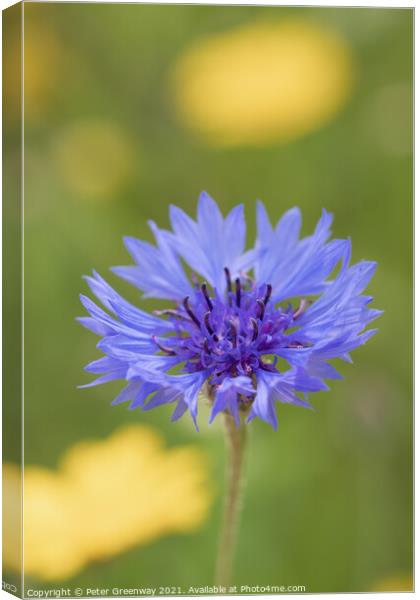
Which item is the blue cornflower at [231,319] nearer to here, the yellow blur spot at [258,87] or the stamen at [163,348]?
the stamen at [163,348]

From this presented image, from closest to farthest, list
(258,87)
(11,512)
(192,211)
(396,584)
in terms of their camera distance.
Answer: (11,512), (396,584), (192,211), (258,87)

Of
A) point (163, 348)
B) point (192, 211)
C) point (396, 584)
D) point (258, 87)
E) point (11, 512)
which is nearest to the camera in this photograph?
point (163, 348)

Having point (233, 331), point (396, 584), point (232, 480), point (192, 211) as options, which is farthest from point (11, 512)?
point (192, 211)

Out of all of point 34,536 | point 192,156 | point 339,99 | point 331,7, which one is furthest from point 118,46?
point 34,536

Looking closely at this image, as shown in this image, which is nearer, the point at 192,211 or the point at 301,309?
the point at 301,309

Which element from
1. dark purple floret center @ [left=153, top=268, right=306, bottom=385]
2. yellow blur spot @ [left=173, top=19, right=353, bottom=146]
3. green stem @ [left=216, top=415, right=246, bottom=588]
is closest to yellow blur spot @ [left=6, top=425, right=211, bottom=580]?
green stem @ [left=216, top=415, right=246, bottom=588]

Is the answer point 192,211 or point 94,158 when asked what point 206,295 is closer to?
point 192,211

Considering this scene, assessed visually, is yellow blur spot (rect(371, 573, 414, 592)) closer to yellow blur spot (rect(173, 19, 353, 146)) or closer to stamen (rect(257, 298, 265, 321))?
stamen (rect(257, 298, 265, 321))
